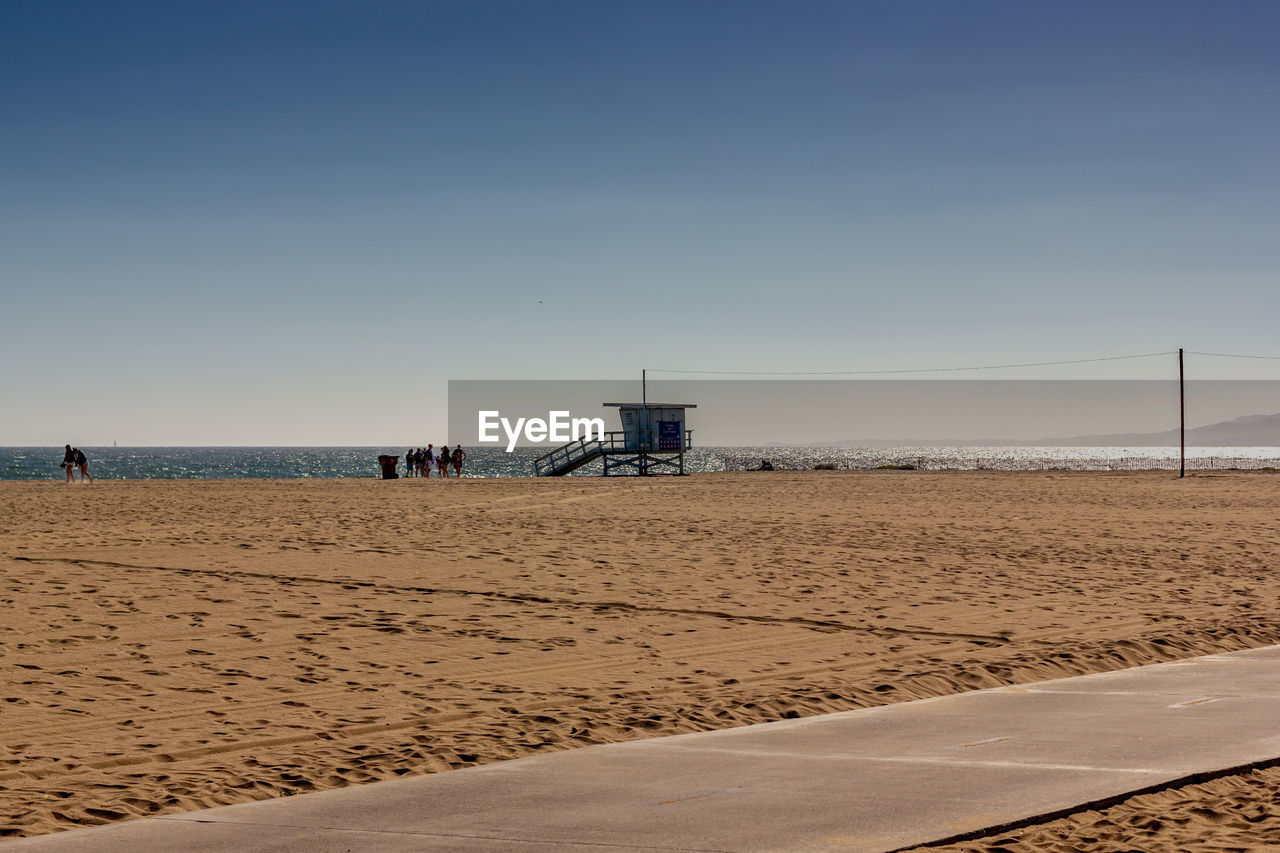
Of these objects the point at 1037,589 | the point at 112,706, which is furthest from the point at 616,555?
the point at 112,706

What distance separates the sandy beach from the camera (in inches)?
240

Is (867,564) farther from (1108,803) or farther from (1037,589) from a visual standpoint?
(1108,803)

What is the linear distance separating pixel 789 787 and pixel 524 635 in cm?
545

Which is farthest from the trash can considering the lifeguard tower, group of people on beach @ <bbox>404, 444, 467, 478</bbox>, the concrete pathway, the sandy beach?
the concrete pathway

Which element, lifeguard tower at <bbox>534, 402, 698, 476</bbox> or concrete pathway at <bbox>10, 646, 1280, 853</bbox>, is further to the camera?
lifeguard tower at <bbox>534, 402, 698, 476</bbox>

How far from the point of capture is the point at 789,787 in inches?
209

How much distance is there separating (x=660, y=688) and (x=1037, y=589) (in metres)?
7.17

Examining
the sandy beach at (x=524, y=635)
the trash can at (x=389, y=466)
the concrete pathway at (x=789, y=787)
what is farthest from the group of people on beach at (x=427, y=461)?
the concrete pathway at (x=789, y=787)

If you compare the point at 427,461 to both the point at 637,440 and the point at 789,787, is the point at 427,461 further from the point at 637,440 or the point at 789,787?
the point at 789,787

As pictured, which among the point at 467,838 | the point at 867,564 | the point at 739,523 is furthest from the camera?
the point at 739,523

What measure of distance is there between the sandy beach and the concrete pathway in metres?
0.34

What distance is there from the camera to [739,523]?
2364 centimetres

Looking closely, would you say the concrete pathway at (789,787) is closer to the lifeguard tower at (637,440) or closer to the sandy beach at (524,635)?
the sandy beach at (524,635)

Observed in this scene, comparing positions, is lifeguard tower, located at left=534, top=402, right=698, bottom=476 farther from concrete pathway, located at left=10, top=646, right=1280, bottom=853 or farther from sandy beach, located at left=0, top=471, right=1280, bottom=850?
concrete pathway, located at left=10, top=646, right=1280, bottom=853
